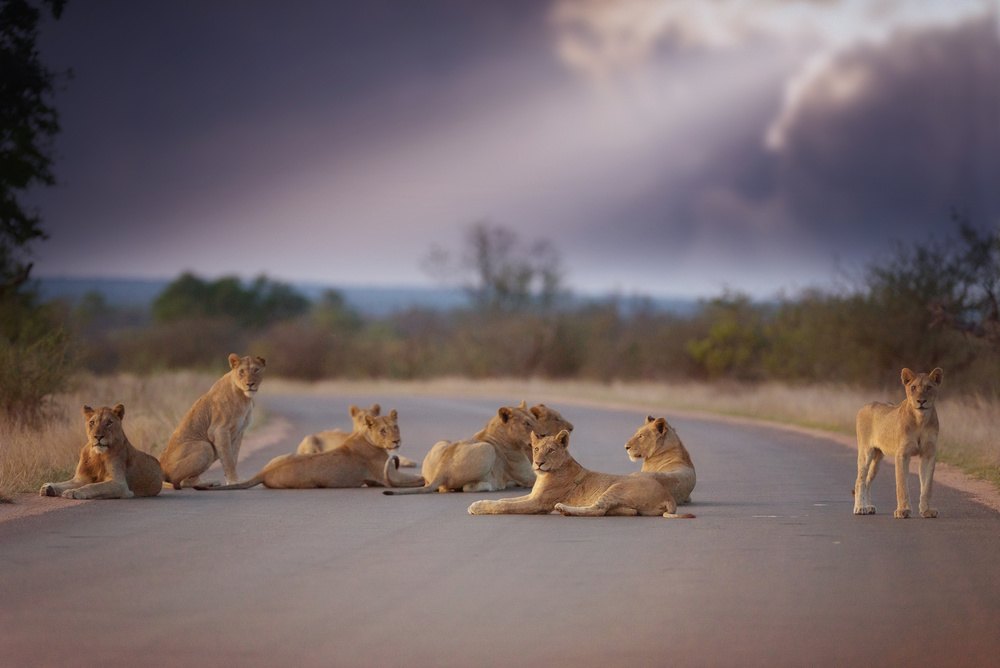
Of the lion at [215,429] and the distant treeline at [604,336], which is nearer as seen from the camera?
the lion at [215,429]

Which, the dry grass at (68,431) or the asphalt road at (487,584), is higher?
the asphalt road at (487,584)

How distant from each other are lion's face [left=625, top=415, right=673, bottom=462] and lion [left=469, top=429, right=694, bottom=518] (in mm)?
785

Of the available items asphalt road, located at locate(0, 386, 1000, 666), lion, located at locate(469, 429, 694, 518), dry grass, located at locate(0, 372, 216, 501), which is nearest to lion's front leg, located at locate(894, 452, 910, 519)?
asphalt road, located at locate(0, 386, 1000, 666)

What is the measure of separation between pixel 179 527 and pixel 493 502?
2874 millimetres

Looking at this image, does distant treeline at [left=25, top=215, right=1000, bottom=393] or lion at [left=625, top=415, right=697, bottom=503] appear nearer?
lion at [left=625, top=415, right=697, bottom=503]

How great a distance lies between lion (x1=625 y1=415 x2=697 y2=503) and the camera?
1250cm

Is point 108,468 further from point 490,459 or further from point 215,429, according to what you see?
point 490,459

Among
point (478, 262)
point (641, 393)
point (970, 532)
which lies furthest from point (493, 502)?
point (478, 262)

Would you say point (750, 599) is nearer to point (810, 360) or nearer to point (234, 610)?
point (234, 610)

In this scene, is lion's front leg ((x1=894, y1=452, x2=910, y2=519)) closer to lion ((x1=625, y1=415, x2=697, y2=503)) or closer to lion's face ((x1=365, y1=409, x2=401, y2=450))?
lion ((x1=625, y1=415, x2=697, y2=503))

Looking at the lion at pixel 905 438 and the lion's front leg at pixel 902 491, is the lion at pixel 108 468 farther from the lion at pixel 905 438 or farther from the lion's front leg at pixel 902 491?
the lion's front leg at pixel 902 491

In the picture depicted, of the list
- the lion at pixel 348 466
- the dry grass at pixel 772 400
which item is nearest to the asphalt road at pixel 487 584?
the lion at pixel 348 466

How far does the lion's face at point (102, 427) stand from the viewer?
12312 millimetres

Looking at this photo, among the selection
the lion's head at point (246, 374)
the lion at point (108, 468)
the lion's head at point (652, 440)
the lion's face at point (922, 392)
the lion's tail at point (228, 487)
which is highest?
the lion's face at point (922, 392)
